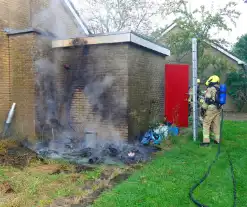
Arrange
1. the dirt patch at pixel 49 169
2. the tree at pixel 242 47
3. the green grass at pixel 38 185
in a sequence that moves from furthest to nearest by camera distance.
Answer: the tree at pixel 242 47 → the dirt patch at pixel 49 169 → the green grass at pixel 38 185

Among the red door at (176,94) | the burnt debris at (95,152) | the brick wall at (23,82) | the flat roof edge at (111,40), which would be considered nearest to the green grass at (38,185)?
the burnt debris at (95,152)

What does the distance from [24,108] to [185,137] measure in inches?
186

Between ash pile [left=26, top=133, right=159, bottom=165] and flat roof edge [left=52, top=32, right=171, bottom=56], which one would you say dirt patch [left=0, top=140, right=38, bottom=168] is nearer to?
ash pile [left=26, top=133, right=159, bottom=165]

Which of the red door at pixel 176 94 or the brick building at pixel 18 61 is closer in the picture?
the brick building at pixel 18 61

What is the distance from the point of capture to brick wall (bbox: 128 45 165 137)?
6.80 m

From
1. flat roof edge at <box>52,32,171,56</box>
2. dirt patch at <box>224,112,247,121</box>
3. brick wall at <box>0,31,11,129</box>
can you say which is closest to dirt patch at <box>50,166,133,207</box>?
flat roof edge at <box>52,32,171,56</box>

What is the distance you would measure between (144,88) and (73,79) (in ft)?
6.68

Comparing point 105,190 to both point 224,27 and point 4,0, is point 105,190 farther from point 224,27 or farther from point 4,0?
point 224,27

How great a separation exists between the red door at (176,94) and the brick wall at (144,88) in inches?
10.0

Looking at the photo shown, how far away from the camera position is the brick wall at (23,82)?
23.1 feet

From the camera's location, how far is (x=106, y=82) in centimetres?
681

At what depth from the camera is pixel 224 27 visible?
47.5 ft

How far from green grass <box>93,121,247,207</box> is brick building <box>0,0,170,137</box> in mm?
1731

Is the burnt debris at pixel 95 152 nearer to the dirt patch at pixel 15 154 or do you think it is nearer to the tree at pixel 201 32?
the dirt patch at pixel 15 154
